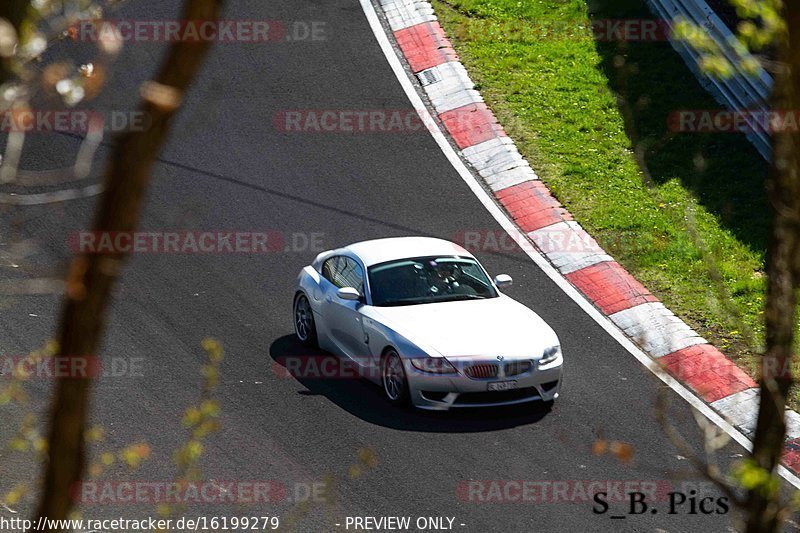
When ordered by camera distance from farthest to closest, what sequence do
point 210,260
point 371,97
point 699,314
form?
1. point 371,97
2. point 210,260
3. point 699,314

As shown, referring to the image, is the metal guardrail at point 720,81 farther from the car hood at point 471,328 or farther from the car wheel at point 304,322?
the car wheel at point 304,322

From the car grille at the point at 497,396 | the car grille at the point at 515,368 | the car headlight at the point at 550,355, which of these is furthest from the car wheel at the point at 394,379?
the car headlight at the point at 550,355

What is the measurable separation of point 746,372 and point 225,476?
572 centimetres

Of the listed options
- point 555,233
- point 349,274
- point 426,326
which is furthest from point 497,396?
point 555,233

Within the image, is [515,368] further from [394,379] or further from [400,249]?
[400,249]

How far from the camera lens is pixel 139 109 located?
2812mm

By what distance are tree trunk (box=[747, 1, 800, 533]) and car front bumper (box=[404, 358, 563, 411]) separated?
671 cm

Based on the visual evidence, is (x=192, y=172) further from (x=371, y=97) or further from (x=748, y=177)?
(x=748, y=177)

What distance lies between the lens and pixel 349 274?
38.0 ft

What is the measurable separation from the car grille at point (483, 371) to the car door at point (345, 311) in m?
1.28

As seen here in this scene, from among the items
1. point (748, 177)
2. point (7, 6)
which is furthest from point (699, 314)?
point (7, 6)

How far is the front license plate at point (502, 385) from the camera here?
10062 mm

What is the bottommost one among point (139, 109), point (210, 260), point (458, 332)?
point (210, 260)

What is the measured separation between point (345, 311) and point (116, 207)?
8.52m
